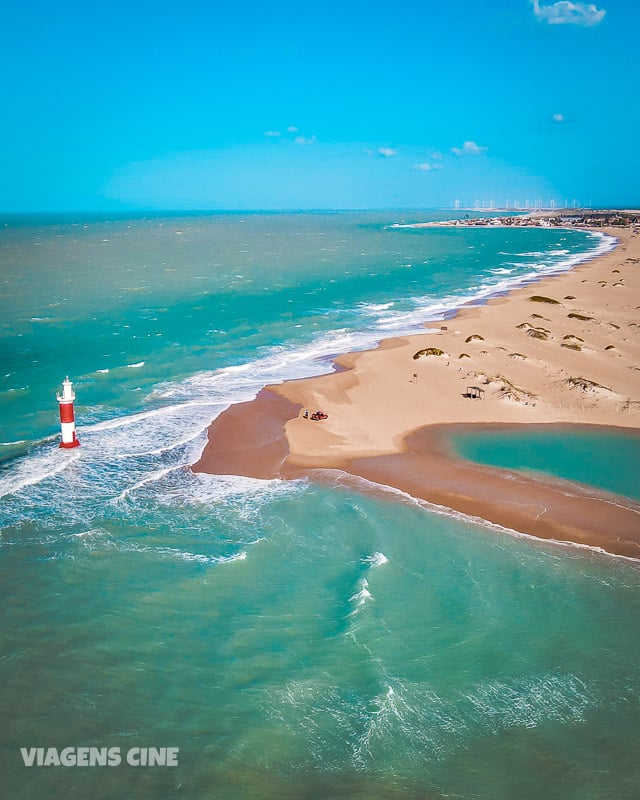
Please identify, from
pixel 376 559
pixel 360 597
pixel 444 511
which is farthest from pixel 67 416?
pixel 444 511

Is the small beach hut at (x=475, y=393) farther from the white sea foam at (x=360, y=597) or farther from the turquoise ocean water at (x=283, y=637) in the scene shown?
the white sea foam at (x=360, y=597)

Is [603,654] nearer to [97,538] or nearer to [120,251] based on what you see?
[97,538]

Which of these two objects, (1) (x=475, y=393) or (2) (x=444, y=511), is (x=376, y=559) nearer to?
(2) (x=444, y=511)

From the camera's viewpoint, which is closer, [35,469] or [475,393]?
[35,469]

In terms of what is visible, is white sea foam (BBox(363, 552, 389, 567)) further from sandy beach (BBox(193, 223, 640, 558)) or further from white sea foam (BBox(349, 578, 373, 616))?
sandy beach (BBox(193, 223, 640, 558))

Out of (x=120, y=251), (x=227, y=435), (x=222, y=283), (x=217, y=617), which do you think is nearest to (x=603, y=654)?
(x=217, y=617)

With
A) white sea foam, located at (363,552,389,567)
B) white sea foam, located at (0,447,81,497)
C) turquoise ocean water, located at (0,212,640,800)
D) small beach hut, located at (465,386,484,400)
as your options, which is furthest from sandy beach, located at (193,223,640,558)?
white sea foam, located at (0,447,81,497)
